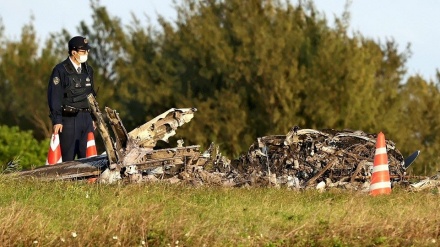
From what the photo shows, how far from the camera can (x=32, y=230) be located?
9945 mm

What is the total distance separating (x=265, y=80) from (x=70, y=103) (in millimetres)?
27597

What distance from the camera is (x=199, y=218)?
35.4 ft

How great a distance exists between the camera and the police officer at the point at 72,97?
1538cm

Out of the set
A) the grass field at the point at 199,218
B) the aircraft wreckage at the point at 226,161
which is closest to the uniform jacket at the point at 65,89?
the aircraft wreckage at the point at 226,161

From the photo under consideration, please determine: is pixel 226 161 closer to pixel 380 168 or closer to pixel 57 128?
pixel 380 168

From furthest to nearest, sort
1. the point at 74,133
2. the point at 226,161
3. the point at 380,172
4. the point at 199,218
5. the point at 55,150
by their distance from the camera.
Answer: the point at 55,150
the point at 74,133
the point at 226,161
the point at 380,172
the point at 199,218

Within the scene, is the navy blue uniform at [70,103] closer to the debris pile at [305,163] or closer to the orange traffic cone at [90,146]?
the orange traffic cone at [90,146]

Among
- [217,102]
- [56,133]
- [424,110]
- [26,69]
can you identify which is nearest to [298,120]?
[217,102]

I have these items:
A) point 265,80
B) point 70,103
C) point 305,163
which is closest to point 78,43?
point 70,103

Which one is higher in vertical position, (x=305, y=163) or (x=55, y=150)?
(x=55, y=150)

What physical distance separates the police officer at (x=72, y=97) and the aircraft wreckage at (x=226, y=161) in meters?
1.17

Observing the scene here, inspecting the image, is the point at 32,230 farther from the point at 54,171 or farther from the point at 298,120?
the point at 298,120

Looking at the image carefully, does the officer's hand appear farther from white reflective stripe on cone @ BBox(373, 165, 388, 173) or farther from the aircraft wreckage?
white reflective stripe on cone @ BBox(373, 165, 388, 173)

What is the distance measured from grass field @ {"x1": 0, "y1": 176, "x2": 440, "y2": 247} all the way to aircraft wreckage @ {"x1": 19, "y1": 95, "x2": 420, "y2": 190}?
1142 millimetres
